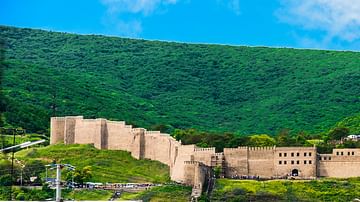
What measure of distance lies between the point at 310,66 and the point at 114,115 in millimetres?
49942

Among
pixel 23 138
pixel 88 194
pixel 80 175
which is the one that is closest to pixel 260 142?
pixel 80 175

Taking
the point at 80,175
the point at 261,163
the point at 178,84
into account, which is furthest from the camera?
the point at 178,84

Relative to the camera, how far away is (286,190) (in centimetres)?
8069

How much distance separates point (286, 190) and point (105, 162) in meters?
16.9

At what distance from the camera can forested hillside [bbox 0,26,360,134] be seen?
13712 centimetres

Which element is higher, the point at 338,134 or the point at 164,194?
the point at 338,134

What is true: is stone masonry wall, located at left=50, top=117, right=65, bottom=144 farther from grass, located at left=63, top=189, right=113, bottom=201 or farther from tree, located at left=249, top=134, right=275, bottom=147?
tree, located at left=249, top=134, right=275, bottom=147

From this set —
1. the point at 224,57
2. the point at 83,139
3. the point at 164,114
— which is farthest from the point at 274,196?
the point at 224,57

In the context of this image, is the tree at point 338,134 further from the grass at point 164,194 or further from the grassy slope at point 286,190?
the grass at point 164,194

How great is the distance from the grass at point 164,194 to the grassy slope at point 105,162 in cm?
327

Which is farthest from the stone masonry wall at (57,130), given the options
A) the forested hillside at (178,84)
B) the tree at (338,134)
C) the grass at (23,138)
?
the tree at (338,134)

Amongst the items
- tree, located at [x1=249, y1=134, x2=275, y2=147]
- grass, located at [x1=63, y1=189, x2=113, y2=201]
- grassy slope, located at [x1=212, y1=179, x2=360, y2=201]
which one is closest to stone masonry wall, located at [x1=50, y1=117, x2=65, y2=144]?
grass, located at [x1=63, y1=189, x2=113, y2=201]

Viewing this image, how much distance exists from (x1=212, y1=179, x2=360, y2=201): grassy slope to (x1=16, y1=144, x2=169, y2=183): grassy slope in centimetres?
658

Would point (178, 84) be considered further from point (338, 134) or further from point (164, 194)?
point (164, 194)
